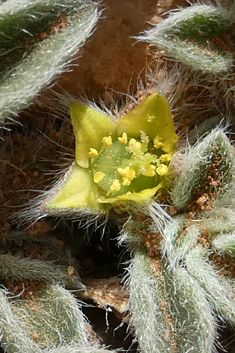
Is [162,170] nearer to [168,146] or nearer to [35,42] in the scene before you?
[168,146]

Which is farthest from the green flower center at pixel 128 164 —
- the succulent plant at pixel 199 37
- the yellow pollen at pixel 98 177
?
the succulent plant at pixel 199 37

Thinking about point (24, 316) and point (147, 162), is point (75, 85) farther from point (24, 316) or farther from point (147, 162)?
point (24, 316)

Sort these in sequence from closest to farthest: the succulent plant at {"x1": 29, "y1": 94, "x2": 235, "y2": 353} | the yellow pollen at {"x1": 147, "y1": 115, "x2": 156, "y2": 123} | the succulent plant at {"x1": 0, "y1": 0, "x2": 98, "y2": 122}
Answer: the succulent plant at {"x1": 0, "y1": 0, "x2": 98, "y2": 122} → the succulent plant at {"x1": 29, "y1": 94, "x2": 235, "y2": 353} → the yellow pollen at {"x1": 147, "y1": 115, "x2": 156, "y2": 123}

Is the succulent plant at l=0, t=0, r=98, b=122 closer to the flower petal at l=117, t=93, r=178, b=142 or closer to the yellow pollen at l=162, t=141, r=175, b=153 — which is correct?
the flower petal at l=117, t=93, r=178, b=142

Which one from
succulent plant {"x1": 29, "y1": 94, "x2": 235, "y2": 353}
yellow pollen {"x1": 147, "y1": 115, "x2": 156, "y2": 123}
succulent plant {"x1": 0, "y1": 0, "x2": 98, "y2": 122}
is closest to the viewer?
succulent plant {"x1": 0, "y1": 0, "x2": 98, "y2": 122}

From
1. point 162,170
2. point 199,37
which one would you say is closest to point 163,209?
point 162,170

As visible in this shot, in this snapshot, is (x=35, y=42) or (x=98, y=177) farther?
(x=98, y=177)

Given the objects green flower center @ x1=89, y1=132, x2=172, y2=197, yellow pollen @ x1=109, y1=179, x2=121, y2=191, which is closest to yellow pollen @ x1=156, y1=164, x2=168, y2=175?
green flower center @ x1=89, y1=132, x2=172, y2=197

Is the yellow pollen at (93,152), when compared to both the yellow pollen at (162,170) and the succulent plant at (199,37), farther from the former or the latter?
the succulent plant at (199,37)
